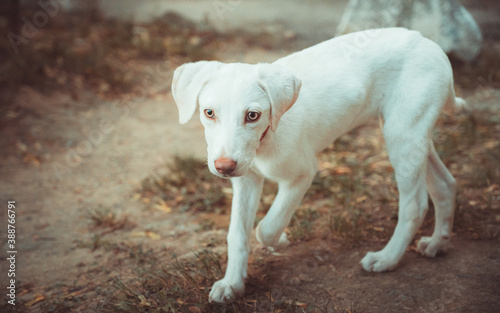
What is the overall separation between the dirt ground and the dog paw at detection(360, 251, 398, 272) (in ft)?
0.17

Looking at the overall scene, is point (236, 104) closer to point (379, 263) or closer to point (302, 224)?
point (379, 263)

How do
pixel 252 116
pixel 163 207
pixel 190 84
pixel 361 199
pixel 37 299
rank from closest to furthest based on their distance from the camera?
pixel 252 116 < pixel 190 84 < pixel 37 299 < pixel 361 199 < pixel 163 207

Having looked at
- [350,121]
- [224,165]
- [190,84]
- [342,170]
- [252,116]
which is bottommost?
[342,170]

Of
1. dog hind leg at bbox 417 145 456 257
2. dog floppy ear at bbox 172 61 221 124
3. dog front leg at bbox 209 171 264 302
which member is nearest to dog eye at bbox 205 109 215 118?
dog floppy ear at bbox 172 61 221 124

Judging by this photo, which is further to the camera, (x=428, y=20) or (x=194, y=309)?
(x=428, y=20)

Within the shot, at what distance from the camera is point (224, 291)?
274 cm

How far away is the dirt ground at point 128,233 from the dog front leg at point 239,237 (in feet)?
0.69

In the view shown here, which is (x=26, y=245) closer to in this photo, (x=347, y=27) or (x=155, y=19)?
(x=347, y=27)

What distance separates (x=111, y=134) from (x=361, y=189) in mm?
3587

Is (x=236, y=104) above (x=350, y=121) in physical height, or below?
above

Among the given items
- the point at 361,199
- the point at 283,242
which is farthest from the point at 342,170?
the point at 283,242

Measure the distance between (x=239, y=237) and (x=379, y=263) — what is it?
3.18 ft

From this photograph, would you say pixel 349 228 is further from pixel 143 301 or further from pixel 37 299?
pixel 37 299

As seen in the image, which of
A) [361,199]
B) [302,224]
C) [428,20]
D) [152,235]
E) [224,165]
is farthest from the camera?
[428,20]
